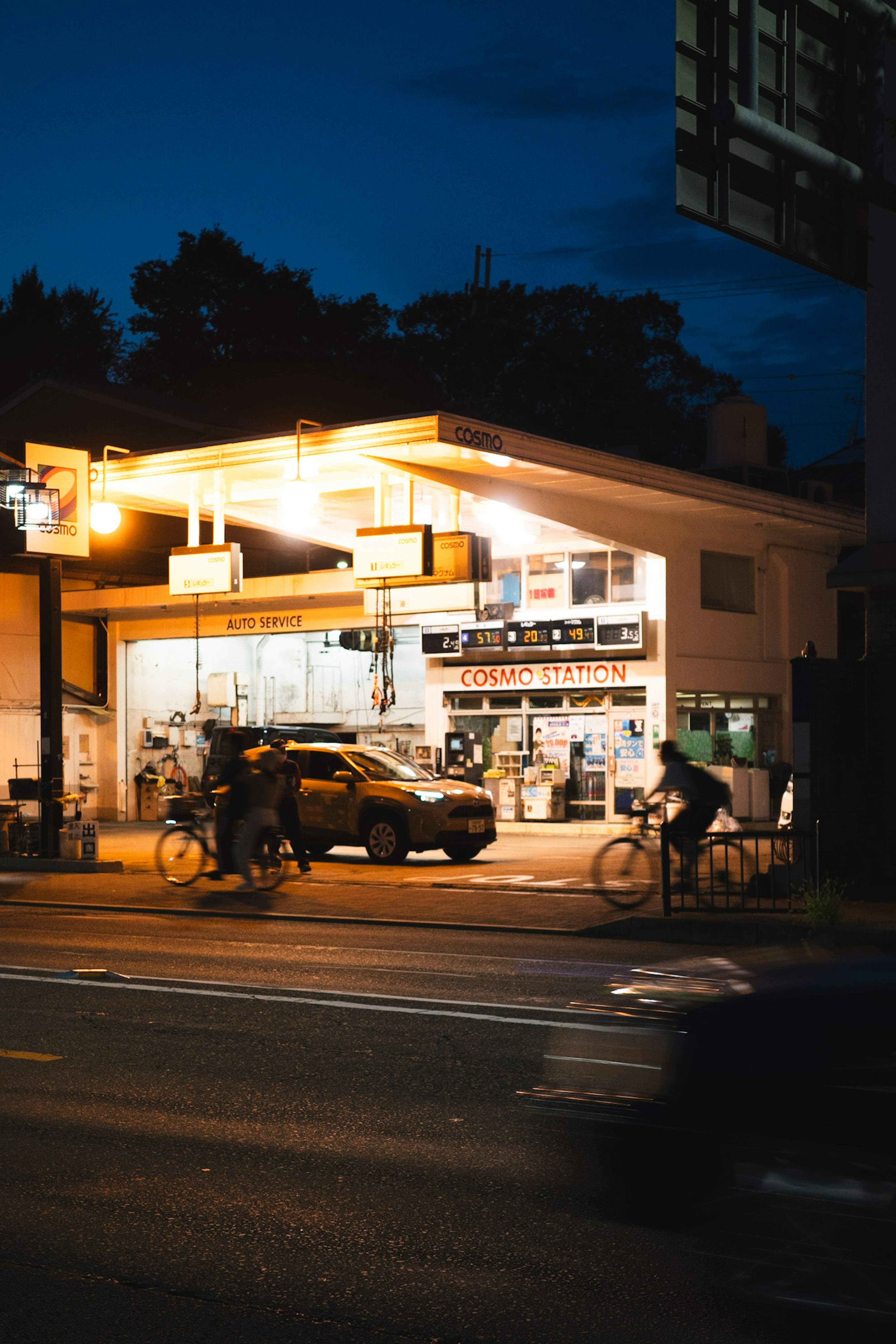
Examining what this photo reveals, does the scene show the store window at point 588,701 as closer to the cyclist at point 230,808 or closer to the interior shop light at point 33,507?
the interior shop light at point 33,507

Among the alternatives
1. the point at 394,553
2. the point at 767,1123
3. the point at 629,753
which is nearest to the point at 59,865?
the point at 394,553

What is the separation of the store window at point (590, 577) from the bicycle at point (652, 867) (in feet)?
37.4

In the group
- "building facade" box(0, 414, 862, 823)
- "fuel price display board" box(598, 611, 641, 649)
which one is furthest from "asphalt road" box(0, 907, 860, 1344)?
"fuel price display board" box(598, 611, 641, 649)

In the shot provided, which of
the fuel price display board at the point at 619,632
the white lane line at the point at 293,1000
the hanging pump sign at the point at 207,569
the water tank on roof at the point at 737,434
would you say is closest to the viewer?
the white lane line at the point at 293,1000

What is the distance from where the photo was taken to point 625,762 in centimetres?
2636

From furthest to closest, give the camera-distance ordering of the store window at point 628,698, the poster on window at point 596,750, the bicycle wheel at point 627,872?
the poster on window at point 596,750, the store window at point 628,698, the bicycle wheel at point 627,872

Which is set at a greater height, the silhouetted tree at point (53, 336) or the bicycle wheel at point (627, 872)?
the silhouetted tree at point (53, 336)

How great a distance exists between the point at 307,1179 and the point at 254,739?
2115 cm

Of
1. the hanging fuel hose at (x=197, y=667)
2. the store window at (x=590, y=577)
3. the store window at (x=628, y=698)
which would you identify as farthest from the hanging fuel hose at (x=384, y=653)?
the store window at (x=628, y=698)

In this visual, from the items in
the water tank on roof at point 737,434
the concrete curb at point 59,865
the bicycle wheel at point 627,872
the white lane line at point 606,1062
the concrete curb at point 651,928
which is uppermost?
the water tank on roof at point 737,434

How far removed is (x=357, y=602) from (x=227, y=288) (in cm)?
3284

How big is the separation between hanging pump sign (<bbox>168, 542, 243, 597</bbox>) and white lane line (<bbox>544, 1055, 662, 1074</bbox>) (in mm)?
18158

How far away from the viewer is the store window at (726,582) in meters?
27.3

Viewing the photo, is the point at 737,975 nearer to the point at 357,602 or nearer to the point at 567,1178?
the point at 567,1178
